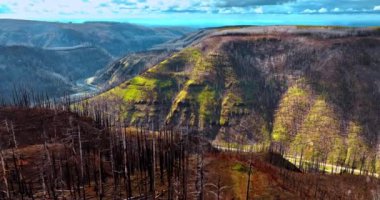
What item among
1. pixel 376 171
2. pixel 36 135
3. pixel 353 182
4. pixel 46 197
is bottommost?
pixel 376 171

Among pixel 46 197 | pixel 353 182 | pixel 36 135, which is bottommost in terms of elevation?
pixel 353 182

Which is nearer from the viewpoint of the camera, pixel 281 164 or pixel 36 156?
pixel 36 156

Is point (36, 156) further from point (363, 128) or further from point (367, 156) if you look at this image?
point (363, 128)

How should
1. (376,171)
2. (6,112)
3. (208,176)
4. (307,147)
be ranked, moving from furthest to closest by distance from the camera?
(307,147)
(376,171)
(6,112)
(208,176)

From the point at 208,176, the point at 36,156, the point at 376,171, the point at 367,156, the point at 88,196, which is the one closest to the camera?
the point at 88,196

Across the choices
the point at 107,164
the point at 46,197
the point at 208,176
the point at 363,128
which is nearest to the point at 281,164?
the point at 208,176

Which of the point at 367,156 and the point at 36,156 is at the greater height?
the point at 36,156

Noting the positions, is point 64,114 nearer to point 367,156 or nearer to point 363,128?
point 367,156

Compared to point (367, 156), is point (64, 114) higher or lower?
higher

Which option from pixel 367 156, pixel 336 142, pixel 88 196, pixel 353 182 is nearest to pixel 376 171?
pixel 367 156
